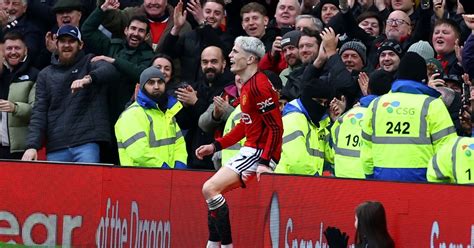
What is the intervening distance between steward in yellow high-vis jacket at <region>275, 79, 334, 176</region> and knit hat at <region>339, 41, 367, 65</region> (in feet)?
3.92


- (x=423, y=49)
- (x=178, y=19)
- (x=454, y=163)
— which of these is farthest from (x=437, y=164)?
(x=178, y=19)

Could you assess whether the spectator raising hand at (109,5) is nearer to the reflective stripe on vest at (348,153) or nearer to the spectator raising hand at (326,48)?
the spectator raising hand at (326,48)

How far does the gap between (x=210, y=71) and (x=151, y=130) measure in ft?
5.59

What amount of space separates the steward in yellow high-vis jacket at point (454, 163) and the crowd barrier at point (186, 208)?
608 millimetres

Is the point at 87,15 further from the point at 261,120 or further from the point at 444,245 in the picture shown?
the point at 444,245

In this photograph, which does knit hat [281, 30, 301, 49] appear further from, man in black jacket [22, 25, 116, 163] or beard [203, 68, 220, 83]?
man in black jacket [22, 25, 116, 163]

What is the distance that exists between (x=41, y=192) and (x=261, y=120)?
129 inches

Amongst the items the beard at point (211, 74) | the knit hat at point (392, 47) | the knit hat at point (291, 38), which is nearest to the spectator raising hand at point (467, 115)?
the knit hat at point (392, 47)

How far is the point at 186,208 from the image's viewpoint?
1434cm

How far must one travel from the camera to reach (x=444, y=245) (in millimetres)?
10859

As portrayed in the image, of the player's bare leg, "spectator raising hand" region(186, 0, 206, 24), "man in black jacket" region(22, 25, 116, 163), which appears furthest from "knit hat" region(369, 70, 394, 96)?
"spectator raising hand" region(186, 0, 206, 24)

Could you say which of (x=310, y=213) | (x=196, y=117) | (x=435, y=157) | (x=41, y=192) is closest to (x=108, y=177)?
(x=41, y=192)

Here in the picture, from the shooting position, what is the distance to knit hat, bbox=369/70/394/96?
570 inches

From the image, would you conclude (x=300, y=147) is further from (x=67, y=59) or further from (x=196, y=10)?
(x=196, y=10)
